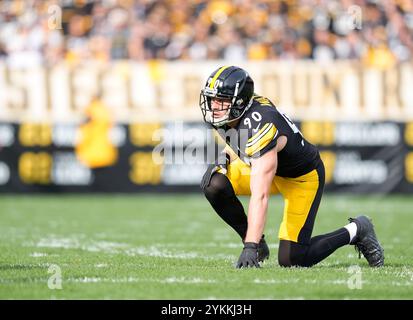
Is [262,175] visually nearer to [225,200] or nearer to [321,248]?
[225,200]

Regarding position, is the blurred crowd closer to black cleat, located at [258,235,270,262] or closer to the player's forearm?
black cleat, located at [258,235,270,262]

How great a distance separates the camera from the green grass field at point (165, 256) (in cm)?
445

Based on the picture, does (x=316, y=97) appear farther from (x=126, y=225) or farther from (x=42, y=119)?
(x=126, y=225)

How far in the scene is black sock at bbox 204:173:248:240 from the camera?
18.4ft

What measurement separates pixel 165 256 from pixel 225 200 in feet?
2.93

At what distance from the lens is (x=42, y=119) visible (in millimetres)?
13711

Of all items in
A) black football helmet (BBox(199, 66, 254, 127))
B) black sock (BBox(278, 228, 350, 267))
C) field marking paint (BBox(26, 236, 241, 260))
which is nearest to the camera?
black football helmet (BBox(199, 66, 254, 127))

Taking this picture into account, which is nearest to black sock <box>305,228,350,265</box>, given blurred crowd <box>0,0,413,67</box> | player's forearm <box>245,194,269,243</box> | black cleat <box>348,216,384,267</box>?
black cleat <box>348,216,384,267</box>

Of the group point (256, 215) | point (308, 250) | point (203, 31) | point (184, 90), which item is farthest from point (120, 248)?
point (203, 31)

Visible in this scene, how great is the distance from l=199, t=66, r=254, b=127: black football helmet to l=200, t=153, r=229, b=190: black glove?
41cm

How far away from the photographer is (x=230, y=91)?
5289 millimetres

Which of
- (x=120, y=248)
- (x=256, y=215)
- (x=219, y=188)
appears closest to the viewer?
(x=256, y=215)
